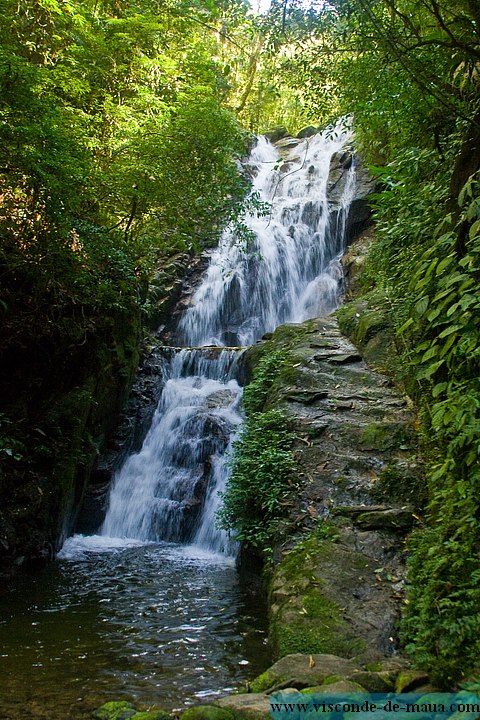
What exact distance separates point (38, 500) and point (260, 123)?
933 inches

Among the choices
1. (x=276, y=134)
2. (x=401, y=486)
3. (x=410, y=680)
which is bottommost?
(x=410, y=680)

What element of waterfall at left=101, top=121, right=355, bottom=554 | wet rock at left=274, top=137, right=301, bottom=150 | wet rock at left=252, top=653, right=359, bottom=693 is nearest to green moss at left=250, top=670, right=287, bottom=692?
wet rock at left=252, top=653, right=359, bottom=693

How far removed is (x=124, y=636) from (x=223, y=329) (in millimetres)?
10810

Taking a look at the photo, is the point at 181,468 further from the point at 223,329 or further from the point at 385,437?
the point at 223,329

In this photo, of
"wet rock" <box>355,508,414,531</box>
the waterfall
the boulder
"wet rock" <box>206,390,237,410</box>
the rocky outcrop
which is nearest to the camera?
the boulder

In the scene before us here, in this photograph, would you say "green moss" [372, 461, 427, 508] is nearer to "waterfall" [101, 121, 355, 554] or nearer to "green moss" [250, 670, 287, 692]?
"waterfall" [101, 121, 355, 554]

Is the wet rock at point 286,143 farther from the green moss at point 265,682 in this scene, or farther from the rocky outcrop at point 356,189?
the green moss at point 265,682

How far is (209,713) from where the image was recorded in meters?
2.74

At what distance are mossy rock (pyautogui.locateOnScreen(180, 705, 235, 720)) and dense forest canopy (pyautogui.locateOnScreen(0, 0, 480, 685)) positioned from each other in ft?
3.75

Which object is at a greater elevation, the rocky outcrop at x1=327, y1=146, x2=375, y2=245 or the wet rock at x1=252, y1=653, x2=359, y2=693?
the rocky outcrop at x1=327, y1=146, x2=375, y2=245

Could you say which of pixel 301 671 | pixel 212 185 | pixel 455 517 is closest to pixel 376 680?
pixel 301 671

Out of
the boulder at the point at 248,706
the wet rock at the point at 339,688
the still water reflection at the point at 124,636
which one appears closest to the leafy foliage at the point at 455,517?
the wet rock at the point at 339,688

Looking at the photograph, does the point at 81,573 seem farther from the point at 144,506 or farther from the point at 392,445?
the point at 392,445

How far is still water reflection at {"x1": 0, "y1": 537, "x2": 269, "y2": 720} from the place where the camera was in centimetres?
335
